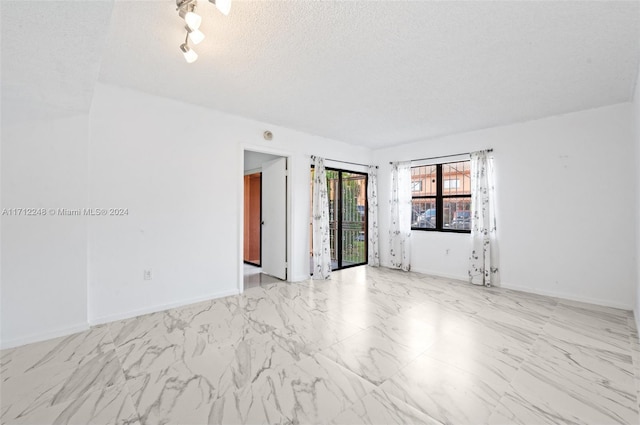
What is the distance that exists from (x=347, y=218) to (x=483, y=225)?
243cm

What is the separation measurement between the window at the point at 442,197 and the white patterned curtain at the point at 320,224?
70.2 inches

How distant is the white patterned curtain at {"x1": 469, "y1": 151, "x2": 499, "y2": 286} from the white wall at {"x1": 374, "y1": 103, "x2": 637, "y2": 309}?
0.11 metres

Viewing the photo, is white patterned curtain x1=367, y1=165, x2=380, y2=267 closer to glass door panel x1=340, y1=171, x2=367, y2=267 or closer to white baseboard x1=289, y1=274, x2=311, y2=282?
glass door panel x1=340, y1=171, x2=367, y2=267

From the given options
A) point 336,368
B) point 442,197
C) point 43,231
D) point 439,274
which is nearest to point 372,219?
point 442,197

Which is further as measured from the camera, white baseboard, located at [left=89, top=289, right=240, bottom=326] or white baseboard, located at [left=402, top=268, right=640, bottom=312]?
white baseboard, located at [left=402, top=268, right=640, bottom=312]

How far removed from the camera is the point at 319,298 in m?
3.81

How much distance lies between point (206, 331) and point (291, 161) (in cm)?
280

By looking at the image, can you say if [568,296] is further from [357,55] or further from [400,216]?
[357,55]

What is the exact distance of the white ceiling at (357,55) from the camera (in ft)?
5.98

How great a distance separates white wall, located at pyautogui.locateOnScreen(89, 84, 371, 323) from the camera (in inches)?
118

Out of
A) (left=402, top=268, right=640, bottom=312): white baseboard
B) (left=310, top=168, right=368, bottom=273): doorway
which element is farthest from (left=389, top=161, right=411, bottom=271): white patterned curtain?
(left=402, top=268, right=640, bottom=312): white baseboard

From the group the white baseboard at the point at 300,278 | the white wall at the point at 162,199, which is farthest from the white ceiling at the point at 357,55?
the white baseboard at the point at 300,278

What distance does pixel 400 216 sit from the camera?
5.53 m

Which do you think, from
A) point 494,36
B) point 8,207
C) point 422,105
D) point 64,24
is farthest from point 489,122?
point 8,207
